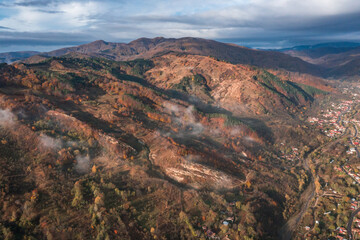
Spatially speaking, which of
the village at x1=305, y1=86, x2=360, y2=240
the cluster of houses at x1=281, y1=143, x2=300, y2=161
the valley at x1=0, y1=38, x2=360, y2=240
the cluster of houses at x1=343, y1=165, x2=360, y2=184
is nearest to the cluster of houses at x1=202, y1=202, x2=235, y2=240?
the valley at x1=0, y1=38, x2=360, y2=240

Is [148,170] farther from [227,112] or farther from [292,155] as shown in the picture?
[227,112]

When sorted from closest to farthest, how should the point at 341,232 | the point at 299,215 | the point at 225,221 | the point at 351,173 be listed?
the point at 225,221
the point at 341,232
the point at 299,215
the point at 351,173

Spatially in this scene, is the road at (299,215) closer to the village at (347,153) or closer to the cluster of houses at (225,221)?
the village at (347,153)

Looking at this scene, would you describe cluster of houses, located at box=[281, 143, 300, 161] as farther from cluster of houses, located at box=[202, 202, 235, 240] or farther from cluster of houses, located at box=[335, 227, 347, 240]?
cluster of houses, located at box=[202, 202, 235, 240]

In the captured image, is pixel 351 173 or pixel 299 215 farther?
pixel 351 173

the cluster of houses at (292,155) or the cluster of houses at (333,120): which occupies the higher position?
the cluster of houses at (333,120)

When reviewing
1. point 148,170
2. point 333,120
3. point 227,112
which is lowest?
point 333,120

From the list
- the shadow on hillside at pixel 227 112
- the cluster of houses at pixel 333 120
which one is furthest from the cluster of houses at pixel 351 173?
the cluster of houses at pixel 333 120

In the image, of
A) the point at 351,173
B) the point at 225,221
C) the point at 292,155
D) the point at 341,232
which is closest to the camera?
the point at 225,221

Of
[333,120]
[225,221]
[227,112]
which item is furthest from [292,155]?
[333,120]

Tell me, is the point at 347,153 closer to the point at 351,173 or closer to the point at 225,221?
the point at 351,173

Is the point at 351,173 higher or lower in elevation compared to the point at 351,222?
higher

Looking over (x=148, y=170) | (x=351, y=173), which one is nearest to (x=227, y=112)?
(x=351, y=173)
